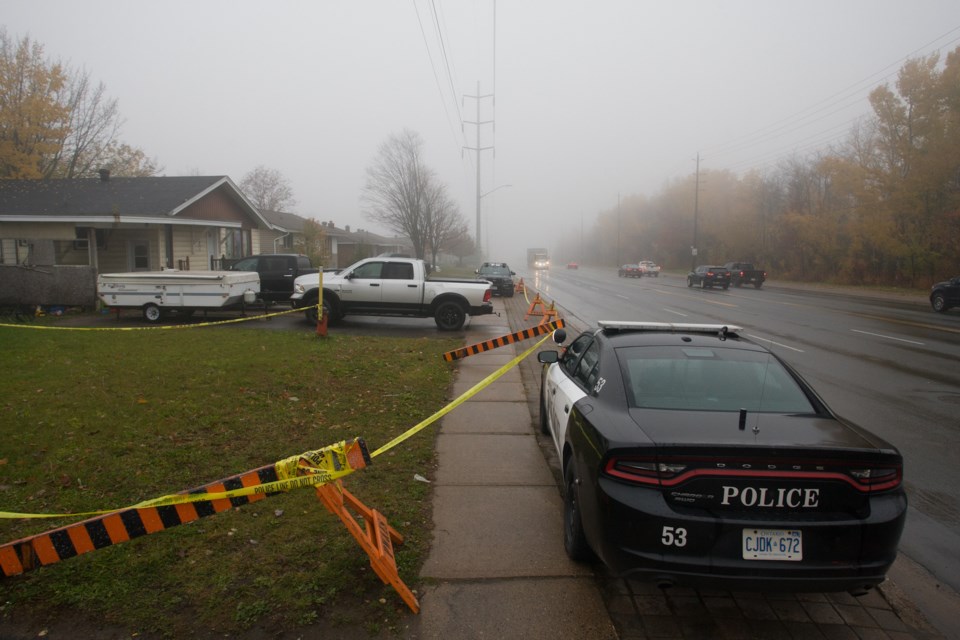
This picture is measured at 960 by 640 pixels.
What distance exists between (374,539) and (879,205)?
44246 mm

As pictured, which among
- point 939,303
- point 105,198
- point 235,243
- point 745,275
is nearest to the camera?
point 105,198

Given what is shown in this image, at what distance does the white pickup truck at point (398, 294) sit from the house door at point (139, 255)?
9.26 m

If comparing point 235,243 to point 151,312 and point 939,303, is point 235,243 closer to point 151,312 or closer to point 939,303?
point 151,312

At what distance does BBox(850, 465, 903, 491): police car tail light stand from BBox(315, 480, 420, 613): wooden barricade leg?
239 cm

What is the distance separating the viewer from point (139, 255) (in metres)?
22.6

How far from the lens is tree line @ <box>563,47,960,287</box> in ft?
118

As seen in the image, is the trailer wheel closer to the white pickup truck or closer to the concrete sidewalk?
the white pickup truck

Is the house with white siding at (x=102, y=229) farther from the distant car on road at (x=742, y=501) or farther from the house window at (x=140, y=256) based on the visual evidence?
the distant car on road at (x=742, y=501)

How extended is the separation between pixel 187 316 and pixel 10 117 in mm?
27562

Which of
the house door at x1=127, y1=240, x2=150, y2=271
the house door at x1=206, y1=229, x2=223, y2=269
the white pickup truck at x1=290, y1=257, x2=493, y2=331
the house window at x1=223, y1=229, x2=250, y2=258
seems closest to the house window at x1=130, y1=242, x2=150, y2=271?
the house door at x1=127, y1=240, x2=150, y2=271

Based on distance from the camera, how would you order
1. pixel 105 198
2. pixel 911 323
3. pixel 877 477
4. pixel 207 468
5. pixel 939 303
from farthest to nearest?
pixel 939 303 < pixel 105 198 < pixel 911 323 < pixel 207 468 < pixel 877 477

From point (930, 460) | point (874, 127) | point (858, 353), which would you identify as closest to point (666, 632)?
point (930, 460)

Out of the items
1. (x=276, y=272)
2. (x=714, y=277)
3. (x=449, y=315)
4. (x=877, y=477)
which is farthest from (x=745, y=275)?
(x=877, y=477)

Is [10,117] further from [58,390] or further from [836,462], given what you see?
[836,462]
